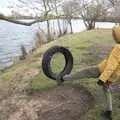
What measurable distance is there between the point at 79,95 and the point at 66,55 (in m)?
1.02

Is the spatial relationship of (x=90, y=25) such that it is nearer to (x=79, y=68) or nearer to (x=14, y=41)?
(x=14, y=41)

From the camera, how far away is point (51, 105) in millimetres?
7973

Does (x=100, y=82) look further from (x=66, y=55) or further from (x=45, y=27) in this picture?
(x=45, y=27)

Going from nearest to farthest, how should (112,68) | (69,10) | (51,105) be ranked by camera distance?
(112,68) < (51,105) < (69,10)

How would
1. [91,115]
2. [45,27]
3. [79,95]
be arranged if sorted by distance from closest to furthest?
1. [91,115]
2. [79,95]
3. [45,27]

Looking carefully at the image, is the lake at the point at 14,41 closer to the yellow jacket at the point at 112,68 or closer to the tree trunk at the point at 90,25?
the tree trunk at the point at 90,25

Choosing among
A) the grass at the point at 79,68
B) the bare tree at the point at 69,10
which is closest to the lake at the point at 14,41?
the bare tree at the point at 69,10

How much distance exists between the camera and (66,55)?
867cm

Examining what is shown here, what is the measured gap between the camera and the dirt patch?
7449 mm

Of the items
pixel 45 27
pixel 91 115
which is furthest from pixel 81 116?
pixel 45 27

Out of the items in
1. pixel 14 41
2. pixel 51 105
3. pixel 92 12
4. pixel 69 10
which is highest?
pixel 69 10

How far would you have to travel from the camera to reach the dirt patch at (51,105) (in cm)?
745

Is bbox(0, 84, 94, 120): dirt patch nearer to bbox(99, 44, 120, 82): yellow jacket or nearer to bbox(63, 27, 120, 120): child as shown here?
bbox(63, 27, 120, 120): child

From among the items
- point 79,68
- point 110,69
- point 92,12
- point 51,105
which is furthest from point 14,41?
point 110,69
